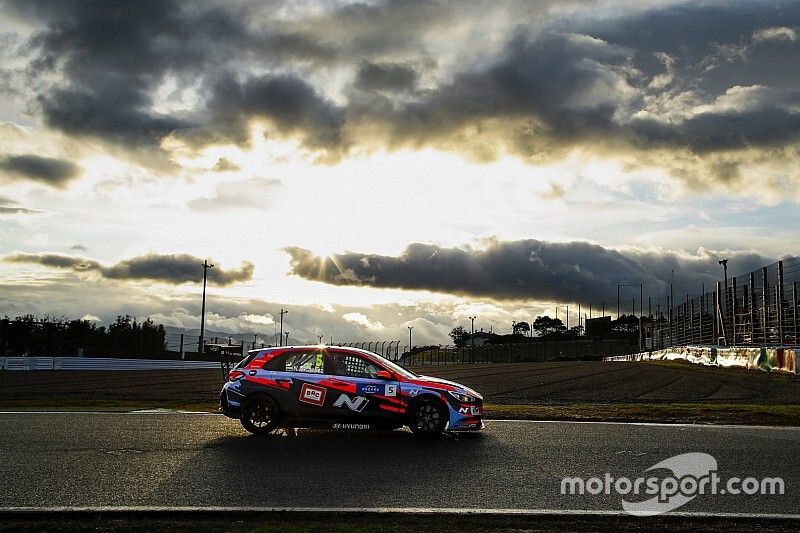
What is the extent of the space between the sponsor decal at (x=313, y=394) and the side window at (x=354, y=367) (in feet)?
1.29

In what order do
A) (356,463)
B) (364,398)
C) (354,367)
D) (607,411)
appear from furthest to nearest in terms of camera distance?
(607,411)
(354,367)
(364,398)
(356,463)

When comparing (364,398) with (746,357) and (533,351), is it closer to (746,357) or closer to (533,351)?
(746,357)

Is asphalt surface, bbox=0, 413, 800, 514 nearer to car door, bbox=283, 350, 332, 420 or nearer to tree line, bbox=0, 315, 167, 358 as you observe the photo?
car door, bbox=283, 350, 332, 420

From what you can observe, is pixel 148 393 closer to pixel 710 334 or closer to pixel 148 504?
pixel 148 504

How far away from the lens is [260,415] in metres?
12.9

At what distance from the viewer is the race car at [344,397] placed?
12617 mm

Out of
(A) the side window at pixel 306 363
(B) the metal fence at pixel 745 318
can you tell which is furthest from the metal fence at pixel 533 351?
(A) the side window at pixel 306 363

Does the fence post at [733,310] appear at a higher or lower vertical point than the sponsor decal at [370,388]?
higher

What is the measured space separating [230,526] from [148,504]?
1.24m

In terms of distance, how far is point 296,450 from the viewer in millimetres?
11133

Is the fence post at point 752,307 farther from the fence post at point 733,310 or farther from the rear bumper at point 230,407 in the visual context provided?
the rear bumper at point 230,407

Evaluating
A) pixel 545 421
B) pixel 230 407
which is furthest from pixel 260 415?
pixel 545 421

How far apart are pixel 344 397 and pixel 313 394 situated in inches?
20.5

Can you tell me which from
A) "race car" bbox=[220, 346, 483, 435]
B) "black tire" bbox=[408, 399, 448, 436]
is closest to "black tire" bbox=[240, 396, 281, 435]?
"race car" bbox=[220, 346, 483, 435]
